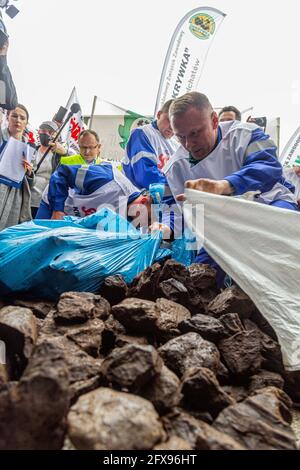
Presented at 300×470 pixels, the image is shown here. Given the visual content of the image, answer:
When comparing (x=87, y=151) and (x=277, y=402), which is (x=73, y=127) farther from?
(x=277, y=402)

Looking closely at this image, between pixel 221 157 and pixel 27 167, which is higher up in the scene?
pixel 221 157

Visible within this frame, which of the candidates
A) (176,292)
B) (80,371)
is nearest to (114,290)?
(176,292)

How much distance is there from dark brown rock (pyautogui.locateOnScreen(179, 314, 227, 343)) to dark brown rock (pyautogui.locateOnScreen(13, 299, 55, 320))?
1.89 feet

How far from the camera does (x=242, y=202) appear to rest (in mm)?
1578

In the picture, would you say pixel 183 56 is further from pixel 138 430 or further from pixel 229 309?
pixel 138 430

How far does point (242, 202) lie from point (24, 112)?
2.46m

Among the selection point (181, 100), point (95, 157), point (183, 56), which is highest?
point (183, 56)

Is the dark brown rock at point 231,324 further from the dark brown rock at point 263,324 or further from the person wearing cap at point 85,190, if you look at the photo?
the person wearing cap at point 85,190

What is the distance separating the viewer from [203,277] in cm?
167

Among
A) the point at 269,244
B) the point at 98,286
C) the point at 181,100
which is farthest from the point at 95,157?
the point at 269,244

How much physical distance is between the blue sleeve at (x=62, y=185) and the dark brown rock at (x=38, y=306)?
153 cm

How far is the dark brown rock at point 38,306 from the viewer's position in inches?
55.0

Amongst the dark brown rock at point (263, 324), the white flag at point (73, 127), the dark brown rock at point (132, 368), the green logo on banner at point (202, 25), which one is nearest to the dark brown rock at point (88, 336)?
the dark brown rock at point (132, 368)

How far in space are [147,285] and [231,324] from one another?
401mm
